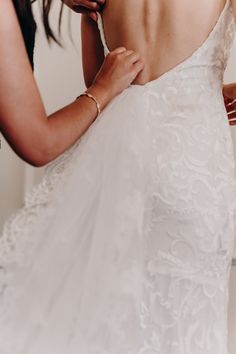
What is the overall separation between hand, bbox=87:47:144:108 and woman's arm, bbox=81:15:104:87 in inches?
6.6

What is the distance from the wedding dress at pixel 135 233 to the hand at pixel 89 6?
163 mm

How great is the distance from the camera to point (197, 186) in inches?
39.0

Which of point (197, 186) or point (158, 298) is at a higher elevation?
point (197, 186)

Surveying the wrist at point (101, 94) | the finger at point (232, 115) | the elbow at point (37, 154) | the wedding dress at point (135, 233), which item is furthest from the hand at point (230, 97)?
the elbow at point (37, 154)

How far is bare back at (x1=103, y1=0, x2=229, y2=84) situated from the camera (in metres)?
1.05

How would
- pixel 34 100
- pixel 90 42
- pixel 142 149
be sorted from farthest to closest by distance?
pixel 90 42, pixel 142 149, pixel 34 100

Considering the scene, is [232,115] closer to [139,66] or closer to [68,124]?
[139,66]

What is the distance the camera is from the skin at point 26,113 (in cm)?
83

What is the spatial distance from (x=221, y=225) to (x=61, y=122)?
0.28 meters

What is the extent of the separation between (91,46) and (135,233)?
448mm

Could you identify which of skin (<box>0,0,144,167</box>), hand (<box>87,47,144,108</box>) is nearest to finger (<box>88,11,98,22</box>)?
hand (<box>87,47,144,108</box>)

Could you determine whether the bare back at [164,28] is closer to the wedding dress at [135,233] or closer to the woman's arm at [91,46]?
the wedding dress at [135,233]

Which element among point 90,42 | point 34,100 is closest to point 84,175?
point 34,100

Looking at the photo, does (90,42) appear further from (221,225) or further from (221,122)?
(221,225)
